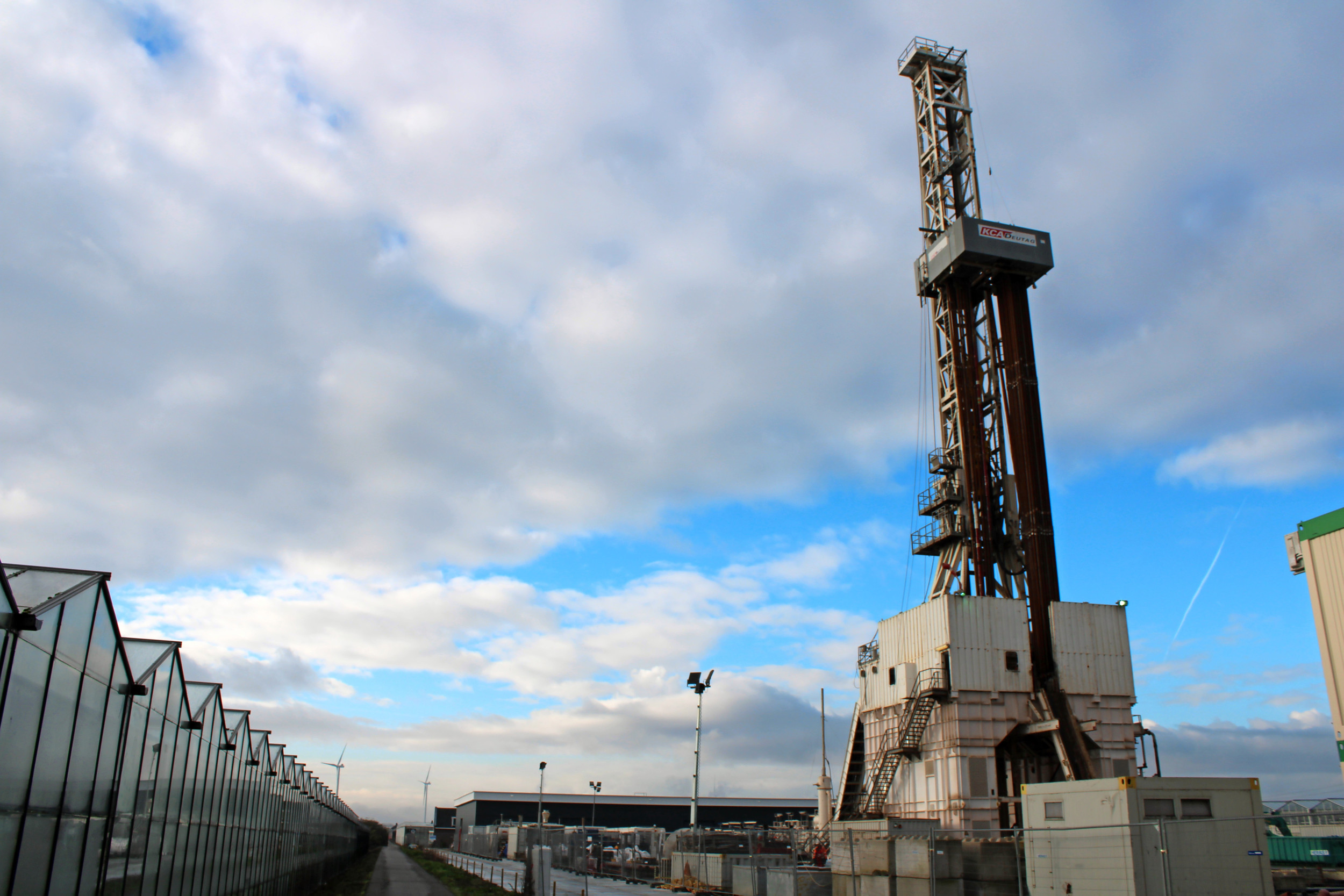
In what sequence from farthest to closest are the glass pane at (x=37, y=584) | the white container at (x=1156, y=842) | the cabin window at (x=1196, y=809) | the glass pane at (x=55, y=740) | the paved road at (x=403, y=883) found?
1. the paved road at (x=403, y=883)
2. the cabin window at (x=1196, y=809)
3. the white container at (x=1156, y=842)
4. the glass pane at (x=55, y=740)
5. the glass pane at (x=37, y=584)

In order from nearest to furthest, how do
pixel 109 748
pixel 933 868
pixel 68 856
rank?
pixel 68 856 < pixel 109 748 < pixel 933 868

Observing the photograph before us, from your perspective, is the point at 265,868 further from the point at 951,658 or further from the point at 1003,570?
the point at 1003,570

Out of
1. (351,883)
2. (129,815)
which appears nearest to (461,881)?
(351,883)

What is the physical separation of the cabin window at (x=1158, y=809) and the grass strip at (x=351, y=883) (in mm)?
37323

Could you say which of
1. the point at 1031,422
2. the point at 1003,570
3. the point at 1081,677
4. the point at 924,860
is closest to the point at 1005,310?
the point at 1031,422

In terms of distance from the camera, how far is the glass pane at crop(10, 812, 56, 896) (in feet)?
35.8

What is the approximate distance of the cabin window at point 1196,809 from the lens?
19.3 metres

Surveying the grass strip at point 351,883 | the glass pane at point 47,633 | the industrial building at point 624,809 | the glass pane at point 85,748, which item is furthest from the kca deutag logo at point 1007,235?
the industrial building at point 624,809

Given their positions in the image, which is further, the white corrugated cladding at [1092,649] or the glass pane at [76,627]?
the white corrugated cladding at [1092,649]

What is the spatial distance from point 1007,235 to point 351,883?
53957 mm

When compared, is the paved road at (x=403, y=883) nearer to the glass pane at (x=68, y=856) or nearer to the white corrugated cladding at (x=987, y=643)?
the white corrugated cladding at (x=987, y=643)

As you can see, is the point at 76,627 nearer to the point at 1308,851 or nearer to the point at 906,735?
the point at 906,735

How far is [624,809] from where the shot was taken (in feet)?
424

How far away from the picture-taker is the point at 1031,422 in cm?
4294
